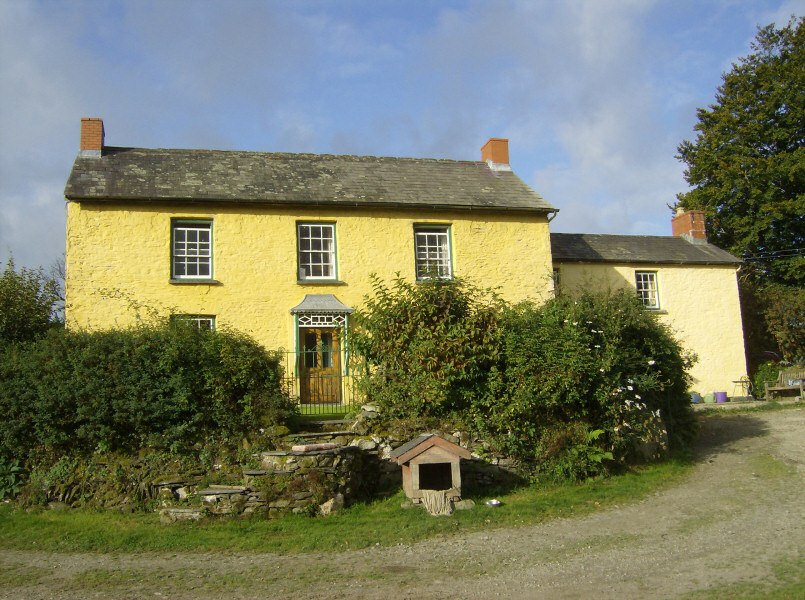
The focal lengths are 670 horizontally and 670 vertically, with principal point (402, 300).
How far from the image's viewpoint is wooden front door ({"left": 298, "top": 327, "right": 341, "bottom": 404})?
14982 millimetres

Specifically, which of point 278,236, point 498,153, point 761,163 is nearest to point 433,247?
point 278,236

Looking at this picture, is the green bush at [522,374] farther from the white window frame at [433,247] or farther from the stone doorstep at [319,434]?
the white window frame at [433,247]

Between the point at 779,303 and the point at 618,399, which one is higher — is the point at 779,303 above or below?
above

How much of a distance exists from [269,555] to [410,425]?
12.8 ft

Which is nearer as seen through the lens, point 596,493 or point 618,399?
point 596,493

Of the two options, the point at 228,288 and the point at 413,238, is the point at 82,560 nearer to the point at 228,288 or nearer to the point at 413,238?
the point at 228,288

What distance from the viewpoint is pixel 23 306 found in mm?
14469

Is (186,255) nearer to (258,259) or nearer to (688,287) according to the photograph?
(258,259)

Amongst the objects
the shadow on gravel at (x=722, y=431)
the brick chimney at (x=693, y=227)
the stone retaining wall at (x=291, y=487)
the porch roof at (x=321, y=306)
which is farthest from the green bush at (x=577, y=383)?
the brick chimney at (x=693, y=227)

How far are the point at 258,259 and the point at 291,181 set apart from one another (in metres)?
2.73

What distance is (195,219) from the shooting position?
18.3 m

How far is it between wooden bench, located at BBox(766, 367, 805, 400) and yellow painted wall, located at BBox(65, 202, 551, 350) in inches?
359

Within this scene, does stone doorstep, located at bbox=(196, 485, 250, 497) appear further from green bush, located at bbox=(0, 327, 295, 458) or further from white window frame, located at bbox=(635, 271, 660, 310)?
white window frame, located at bbox=(635, 271, 660, 310)

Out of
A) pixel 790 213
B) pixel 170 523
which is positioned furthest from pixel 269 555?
pixel 790 213
